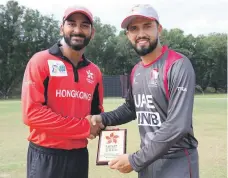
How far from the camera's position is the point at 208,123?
12.6m

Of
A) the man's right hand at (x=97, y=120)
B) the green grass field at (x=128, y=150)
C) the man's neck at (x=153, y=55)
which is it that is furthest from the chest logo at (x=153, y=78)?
the green grass field at (x=128, y=150)

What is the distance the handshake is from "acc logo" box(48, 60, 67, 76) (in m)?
0.46

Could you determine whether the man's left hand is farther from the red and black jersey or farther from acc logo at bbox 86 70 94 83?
acc logo at bbox 86 70 94 83

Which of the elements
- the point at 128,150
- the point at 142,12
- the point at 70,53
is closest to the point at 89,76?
the point at 70,53

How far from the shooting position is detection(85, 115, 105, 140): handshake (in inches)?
125

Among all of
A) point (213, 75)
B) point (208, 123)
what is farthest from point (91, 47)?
point (208, 123)

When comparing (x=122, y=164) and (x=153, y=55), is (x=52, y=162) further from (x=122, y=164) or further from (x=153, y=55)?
(x=153, y=55)

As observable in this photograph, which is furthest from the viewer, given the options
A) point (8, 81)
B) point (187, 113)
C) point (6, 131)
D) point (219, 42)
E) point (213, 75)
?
point (219, 42)

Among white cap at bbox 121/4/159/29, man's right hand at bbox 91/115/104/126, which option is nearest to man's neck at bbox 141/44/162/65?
white cap at bbox 121/4/159/29

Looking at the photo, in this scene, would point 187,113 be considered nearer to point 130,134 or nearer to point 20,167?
point 20,167

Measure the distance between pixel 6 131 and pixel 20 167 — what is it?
4.75m

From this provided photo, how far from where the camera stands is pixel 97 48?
155ft

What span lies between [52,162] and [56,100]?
0.54m

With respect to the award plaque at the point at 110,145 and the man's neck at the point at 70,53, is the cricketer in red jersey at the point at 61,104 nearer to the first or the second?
the man's neck at the point at 70,53
